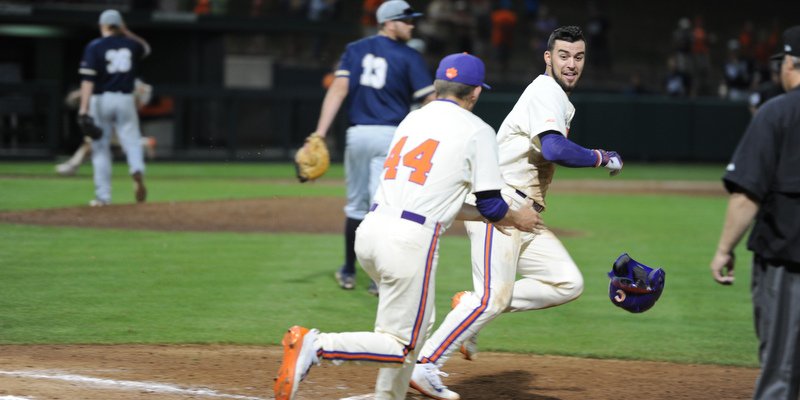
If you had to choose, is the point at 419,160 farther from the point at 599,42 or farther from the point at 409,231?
the point at 599,42

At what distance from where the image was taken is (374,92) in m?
8.81

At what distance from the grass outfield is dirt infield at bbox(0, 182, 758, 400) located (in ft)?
1.05

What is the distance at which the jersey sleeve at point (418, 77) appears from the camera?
884cm

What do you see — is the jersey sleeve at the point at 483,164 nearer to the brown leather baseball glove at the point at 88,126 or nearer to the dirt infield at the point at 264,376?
the dirt infield at the point at 264,376

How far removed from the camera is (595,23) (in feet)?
97.8

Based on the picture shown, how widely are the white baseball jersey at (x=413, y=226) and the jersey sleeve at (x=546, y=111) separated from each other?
688 millimetres

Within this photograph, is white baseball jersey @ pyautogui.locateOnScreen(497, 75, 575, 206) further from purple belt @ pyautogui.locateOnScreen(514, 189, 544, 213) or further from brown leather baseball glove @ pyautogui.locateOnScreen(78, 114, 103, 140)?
brown leather baseball glove @ pyautogui.locateOnScreen(78, 114, 103, 140)

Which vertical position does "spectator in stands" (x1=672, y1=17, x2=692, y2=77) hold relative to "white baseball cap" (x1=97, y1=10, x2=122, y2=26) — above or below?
→ below

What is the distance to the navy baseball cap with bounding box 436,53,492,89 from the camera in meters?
5.29

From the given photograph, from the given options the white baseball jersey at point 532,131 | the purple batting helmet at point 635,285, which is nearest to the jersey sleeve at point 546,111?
the white baseball jersey at point 532,131

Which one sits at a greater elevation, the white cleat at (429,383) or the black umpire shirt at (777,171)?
the black umpire shirt at (777,171)

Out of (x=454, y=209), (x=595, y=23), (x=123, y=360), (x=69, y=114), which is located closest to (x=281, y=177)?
(x=69, y=114)

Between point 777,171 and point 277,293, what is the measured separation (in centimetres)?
530

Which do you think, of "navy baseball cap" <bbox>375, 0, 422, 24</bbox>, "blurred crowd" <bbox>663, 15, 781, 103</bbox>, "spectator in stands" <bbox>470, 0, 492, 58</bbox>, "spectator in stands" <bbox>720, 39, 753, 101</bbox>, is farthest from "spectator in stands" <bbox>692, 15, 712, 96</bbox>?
"navy baseball cap" <bbox>375, 0, 422, 24</bbox>
